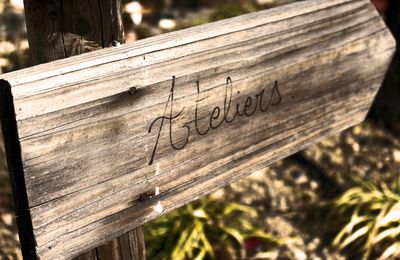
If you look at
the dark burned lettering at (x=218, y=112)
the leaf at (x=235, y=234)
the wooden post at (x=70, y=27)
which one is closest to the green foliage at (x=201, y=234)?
the leaf at (x=235, y=234)

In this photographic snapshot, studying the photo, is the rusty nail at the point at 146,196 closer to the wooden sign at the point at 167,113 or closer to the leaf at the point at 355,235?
the wooden sign at the point at 167,113

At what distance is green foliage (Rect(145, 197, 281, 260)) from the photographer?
254 centimetres

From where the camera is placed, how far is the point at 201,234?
2570 millimetres

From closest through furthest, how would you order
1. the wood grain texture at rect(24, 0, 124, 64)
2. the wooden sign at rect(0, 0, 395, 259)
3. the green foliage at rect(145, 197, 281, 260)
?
the wooden sign at rect(0, 0, 395, 259), the wood grain texture at rect(24, 0, 124, 64), the green foliage at rect(145, 197, 281, 260)

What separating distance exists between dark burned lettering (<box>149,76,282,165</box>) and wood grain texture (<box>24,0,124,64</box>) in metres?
0.22

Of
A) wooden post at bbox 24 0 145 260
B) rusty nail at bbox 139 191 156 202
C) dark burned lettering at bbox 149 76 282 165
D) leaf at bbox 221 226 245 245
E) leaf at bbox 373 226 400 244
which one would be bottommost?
leaf at bbox 373 226 400 244

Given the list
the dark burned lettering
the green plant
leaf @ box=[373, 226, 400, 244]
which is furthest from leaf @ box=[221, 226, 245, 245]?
the dark burned lettering

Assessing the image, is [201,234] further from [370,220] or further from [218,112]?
[218,112]

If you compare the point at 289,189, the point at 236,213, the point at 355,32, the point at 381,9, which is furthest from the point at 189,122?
the point at 381,9

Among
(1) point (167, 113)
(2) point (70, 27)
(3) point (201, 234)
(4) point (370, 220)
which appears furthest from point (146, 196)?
(4) point (370, 220)

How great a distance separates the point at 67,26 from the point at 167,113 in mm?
295

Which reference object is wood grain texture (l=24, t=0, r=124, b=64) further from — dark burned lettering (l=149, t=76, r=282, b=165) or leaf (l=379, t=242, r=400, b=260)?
leaf (l=379, t=242, r=400, b=260)

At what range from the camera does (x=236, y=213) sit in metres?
2.97

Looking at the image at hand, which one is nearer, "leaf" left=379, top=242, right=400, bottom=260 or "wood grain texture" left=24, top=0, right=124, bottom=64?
"wood grain texture" left=24, top=0, right=124, bottom=64
